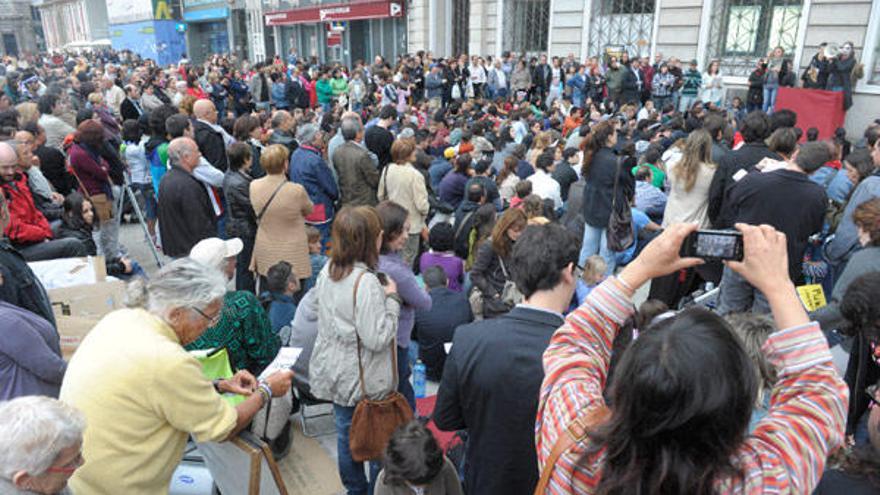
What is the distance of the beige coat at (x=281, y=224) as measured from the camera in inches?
199

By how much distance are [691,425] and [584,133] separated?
7672 millimetres

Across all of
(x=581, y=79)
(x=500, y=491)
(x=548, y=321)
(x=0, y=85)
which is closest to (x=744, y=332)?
(x=548, y=321)

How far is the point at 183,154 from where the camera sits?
5055 mm

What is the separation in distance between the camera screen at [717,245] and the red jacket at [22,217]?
17.2 feet

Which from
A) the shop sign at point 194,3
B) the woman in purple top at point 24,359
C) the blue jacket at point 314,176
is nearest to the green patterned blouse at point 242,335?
the woman in purple top at point 24,359

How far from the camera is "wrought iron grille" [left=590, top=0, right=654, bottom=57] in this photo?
16531mm

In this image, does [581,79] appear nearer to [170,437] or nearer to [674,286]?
[674,286]

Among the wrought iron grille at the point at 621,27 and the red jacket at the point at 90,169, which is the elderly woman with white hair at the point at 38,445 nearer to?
the red jacket at the point at 90,169

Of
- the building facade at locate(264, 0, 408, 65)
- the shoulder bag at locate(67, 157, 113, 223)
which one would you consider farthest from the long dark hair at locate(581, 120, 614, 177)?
the building facade at locate(264, 0, 408, 65)

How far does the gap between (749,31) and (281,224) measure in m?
14.0

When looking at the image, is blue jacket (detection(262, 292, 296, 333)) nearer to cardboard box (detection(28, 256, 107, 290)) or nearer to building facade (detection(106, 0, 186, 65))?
cardboard box (detection(28, 256, 107, 290))

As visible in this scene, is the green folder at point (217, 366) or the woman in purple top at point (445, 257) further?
the woman in purple top at point (445, 257)

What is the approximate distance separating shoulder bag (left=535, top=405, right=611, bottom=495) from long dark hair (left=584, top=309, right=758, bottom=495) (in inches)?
5.0

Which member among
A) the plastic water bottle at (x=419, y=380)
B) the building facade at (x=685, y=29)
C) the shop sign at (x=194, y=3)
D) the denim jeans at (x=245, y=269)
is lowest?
the plastic water bottle at (x=419, y=380)
